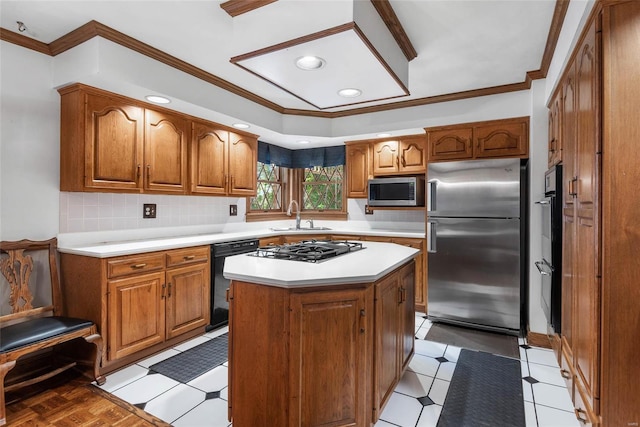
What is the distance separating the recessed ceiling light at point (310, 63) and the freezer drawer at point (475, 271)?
2.20 meters

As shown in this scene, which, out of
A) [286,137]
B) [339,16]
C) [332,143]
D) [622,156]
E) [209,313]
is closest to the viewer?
[622,156]

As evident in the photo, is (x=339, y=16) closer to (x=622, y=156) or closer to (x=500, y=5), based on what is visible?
(x=500, y=5)

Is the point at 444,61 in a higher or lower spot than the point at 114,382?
higher

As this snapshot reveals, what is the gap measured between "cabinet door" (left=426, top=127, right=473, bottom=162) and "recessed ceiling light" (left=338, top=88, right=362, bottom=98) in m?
1.58

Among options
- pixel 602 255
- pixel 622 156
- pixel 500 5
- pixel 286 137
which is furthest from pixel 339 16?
pixel 286 137

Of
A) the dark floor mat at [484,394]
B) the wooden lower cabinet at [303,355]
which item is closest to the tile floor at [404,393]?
the dark floor mat at [484,394]

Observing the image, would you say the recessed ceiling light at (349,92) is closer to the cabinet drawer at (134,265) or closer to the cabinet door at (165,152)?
the cabinet door at (165,152)

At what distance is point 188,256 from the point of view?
9.81ft

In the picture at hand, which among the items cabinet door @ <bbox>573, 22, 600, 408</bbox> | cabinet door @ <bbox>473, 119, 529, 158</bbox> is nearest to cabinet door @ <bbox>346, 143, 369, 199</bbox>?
cabinet door @ <bbox>473, 119, 529, 158</bbox>

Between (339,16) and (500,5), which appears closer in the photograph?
(339,16)

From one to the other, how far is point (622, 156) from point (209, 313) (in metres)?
3.22

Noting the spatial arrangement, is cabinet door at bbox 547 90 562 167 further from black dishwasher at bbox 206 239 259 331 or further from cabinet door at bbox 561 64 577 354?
black dishwasher at bbox 206 239 259 331

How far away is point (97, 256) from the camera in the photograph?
7.79 feet

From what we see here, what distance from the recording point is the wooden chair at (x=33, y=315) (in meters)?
2.00
